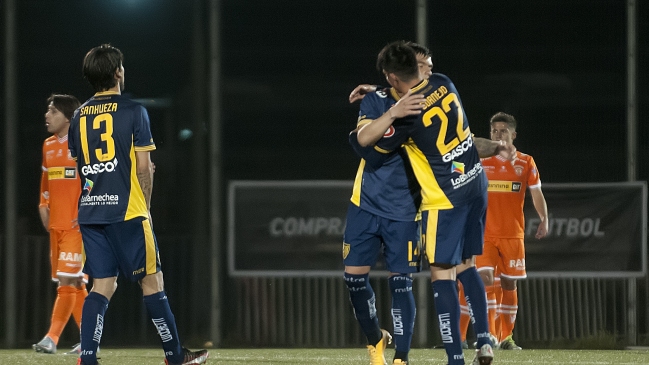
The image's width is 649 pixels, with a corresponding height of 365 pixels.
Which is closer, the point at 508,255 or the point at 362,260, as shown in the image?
the point at 362,260

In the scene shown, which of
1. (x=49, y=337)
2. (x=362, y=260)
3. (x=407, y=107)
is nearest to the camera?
(x=407, y=107)

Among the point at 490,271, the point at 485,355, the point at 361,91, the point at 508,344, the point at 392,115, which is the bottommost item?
the point at 508,344

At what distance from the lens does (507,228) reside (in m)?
7.97

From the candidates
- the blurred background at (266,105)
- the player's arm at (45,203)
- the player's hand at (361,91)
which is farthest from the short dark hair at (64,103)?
the player's hand at (361,91)

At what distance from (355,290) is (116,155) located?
139 centimetres

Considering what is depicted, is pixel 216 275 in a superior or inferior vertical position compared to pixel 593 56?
inferior

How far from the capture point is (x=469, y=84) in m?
8.83

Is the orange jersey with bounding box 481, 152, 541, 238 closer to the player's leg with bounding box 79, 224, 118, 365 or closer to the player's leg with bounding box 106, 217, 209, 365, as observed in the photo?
the player's leg with bounding box 106, 217, 209, 365

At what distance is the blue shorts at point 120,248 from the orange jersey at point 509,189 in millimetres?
3408

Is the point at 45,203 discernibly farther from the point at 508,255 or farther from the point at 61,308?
the point at 508,255

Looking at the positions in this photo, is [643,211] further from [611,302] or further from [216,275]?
[216,275]

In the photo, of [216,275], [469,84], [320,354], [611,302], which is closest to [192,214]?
[216,275]

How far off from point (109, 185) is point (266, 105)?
12.6ft

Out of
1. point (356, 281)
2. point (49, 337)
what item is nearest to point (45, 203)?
point (49, 337)
